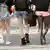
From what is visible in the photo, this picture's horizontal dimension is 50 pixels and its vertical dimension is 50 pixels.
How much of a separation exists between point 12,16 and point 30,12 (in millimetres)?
171

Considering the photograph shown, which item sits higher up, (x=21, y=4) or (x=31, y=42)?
(x=21, y=4)

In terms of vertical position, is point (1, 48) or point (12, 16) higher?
point (12, 16)

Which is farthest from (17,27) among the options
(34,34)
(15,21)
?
(34,34)

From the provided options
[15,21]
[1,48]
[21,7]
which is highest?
[21,7]

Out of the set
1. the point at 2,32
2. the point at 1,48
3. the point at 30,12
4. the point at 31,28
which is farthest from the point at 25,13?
the point at 1,48

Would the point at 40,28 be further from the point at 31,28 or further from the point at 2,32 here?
the point at 2,32

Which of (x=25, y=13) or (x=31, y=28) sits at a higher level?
(x=25, y=13)

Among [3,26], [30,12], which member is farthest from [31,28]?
[3,26]

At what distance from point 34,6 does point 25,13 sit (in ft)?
0.36

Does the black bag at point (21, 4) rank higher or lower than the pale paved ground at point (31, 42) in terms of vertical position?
higher

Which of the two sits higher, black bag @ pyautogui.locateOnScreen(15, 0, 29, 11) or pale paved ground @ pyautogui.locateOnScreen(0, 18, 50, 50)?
black bag @ pyautogui.locateOnScreen(15, 0, 29, 11)

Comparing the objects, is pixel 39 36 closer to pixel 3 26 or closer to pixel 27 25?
pixel 27 25

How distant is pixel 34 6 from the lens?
1354 millimetres

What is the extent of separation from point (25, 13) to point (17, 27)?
0.15 meters
